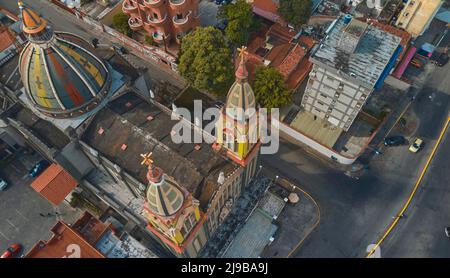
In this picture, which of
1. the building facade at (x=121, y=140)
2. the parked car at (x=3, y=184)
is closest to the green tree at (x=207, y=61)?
the building facade at (x=121, y=140)

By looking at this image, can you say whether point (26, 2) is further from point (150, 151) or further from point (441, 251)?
point (441, 251)

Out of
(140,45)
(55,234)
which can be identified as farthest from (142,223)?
(140,45)

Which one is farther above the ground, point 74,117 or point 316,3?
point 316,3

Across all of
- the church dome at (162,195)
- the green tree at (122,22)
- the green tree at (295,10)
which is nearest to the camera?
the church dome at (162,195)

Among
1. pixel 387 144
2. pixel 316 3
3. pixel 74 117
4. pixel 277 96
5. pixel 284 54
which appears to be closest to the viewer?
pixel 74 117

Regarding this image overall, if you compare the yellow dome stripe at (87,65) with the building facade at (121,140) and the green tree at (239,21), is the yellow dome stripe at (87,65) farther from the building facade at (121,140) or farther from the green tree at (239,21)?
the green tree at (239,21)
